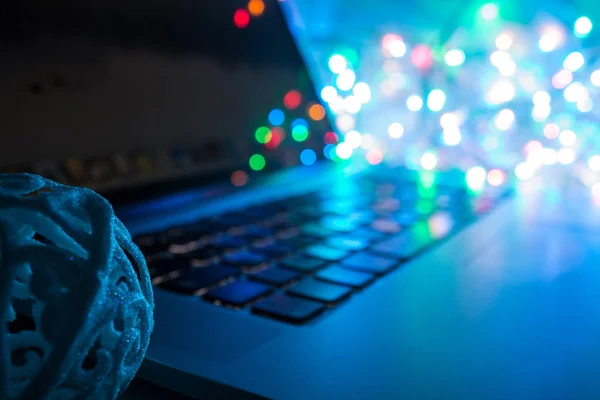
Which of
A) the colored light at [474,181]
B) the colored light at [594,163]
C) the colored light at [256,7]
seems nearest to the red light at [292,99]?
the colored light at [256,7]

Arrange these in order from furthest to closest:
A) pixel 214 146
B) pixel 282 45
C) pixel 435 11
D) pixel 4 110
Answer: pixel 435 11, pixel 282 45, pixel 214 146, pixel 4 110

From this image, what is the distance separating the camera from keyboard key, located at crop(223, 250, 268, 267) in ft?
1.99

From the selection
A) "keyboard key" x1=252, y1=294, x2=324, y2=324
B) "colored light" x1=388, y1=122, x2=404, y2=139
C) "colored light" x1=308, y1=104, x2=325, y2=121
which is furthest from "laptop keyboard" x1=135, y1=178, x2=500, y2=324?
"colored light" x1=388, y1=122, x2=404, y2=139

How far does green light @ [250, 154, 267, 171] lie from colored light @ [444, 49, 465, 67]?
0.87 meters

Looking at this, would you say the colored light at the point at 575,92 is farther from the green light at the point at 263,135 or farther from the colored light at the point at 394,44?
the green light at the point at 263,135

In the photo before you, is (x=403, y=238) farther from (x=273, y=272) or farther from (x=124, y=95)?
(x=124, y=95)

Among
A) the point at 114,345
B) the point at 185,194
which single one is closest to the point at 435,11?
the point at 185,194

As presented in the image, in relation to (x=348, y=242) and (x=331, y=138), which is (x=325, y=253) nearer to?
(x=348, y=242)

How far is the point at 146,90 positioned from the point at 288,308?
597mm

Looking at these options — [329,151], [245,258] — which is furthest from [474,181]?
[245,258]

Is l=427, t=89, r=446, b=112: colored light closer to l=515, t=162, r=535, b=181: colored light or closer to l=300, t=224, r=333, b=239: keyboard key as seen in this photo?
l=515, t=162, r=535, b=181: colored light

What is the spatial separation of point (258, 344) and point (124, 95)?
614mm

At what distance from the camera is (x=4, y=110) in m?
0.71

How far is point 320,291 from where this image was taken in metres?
0.53
